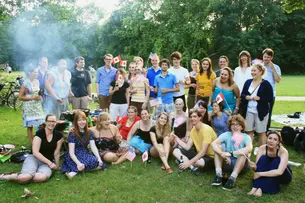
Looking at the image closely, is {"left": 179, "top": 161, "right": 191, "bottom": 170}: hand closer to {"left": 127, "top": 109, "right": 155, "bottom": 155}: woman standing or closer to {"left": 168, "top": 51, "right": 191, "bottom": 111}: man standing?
{"left": 127, "top": 109, "right": 155, "bottom": 155}: woman standing

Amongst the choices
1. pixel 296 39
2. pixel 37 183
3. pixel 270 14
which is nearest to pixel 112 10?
pixel 270 14

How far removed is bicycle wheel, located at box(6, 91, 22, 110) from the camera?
35.4 feet

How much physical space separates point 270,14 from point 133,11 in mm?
15898

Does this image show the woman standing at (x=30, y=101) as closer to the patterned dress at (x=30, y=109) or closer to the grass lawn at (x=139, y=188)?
the patterned dress at (x=30, y=109)

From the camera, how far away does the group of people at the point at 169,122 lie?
4246 mm

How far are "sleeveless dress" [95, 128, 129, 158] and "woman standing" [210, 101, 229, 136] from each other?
164 cm

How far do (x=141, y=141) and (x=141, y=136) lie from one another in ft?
0.30

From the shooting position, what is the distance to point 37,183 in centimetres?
424

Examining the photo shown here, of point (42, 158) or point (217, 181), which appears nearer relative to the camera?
point (217, 181)

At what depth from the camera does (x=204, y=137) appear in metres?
4.59

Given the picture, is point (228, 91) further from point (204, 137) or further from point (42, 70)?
point (42, 70)

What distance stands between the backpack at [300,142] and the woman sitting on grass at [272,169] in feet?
5.78

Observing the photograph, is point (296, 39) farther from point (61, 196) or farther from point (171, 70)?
point (61, 196)

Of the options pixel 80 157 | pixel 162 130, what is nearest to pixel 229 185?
pixel 162 130
